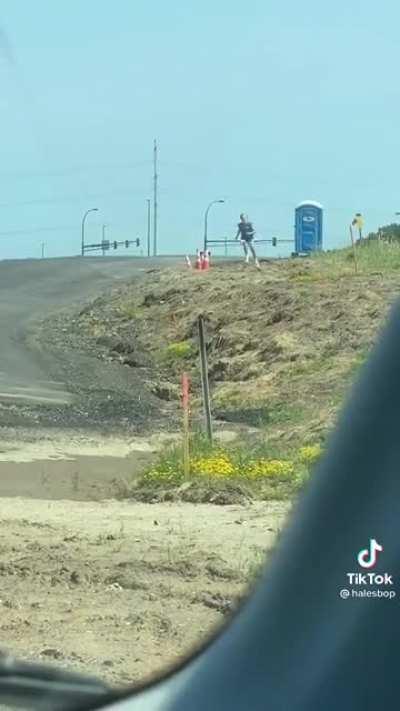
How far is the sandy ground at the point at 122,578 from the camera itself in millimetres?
6707

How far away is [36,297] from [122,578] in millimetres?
36949

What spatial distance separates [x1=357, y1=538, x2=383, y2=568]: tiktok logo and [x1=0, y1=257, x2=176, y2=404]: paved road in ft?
64.8

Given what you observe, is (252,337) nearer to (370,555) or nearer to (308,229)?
(308,229)

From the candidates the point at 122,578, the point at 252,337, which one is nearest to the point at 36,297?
the point at 252,337

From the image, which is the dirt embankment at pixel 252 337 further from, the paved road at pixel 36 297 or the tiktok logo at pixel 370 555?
the tiktok logo at pixel 370 555

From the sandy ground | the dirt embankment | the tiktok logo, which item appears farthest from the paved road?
the tiktok logo

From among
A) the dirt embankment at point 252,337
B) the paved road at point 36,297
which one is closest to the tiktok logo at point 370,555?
the dirt embankment at point 252,337

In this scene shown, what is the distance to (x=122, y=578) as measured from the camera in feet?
28.5

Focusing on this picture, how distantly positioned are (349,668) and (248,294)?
28.2 meters

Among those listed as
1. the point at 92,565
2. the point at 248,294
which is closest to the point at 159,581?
the point at 92,565

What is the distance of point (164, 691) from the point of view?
145 inches

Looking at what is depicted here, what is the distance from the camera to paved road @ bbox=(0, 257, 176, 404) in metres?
24.8

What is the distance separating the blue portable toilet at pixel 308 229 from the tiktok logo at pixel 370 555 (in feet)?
120

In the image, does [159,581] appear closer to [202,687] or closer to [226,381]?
[202,687]
